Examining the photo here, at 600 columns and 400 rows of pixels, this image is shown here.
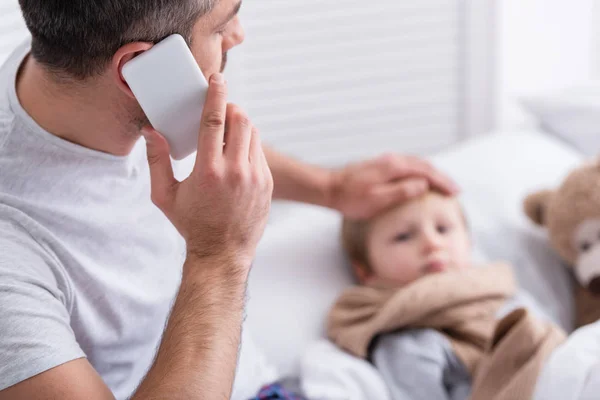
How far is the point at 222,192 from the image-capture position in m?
1.11

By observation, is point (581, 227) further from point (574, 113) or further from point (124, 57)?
point (124, 57)

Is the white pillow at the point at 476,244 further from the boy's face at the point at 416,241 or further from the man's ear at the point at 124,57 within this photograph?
the man's ear at the point at 124,57

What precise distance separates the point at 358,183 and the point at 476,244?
1.09ft

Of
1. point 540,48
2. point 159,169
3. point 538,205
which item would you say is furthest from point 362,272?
point 540,48

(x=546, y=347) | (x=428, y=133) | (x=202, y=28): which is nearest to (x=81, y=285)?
(x=202, y=28)

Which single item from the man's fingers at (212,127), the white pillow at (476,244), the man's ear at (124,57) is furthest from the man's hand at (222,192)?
the white pillow at (476,244)

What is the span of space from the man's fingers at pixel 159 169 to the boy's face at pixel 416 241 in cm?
62

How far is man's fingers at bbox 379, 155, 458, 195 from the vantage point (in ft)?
5.58

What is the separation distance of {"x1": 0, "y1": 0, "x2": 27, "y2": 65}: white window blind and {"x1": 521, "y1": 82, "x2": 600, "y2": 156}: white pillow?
1236 mm

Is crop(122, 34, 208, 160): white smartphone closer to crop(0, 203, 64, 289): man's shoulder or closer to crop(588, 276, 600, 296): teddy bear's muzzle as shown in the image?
crop(0, 203, 64, 289): man's shoulder

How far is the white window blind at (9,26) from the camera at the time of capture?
1.80 meters

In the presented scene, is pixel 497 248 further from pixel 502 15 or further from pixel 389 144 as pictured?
pixel 502 15

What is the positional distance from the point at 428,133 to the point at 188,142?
1384 mm

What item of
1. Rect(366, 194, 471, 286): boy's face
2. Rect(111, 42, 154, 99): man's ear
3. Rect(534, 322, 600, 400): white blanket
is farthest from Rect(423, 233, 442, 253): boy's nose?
Rect(111, 42, 154, 99): man's ear
